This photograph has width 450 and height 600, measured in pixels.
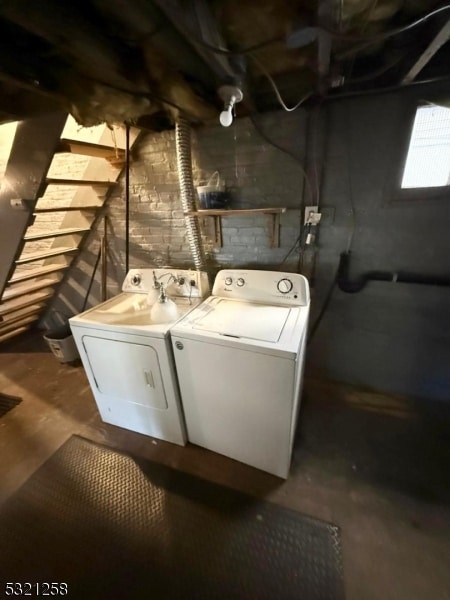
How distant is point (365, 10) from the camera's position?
34.3 inches

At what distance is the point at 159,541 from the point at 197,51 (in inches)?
84.3

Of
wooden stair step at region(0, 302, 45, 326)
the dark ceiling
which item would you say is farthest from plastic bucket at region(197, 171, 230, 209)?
wooden stair step at region(0, 302, 45, 326)

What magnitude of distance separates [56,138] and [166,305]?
1128mm

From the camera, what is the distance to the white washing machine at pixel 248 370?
119cm

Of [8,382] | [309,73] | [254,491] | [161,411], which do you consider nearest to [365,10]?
[309,73]

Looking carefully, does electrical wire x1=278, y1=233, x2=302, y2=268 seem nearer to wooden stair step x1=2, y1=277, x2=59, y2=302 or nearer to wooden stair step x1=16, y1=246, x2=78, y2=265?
wooden stair step x1=16, y1=246, x2=78, y2=265

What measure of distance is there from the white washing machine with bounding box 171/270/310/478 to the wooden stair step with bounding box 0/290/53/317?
204 cm

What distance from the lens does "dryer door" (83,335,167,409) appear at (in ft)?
4.74

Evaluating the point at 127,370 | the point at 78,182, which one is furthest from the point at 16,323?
the point at 127,370

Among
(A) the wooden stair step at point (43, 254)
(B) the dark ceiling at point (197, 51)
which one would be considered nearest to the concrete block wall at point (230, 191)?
(B) the dark ceiling at point (197, 51)

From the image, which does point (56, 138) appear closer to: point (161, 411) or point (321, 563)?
point (161, 411)

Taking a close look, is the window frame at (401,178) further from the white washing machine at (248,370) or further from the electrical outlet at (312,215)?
the white washing machine at (248,370)

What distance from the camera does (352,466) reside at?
59.5 inches

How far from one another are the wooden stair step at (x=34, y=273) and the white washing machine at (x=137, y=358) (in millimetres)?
935
